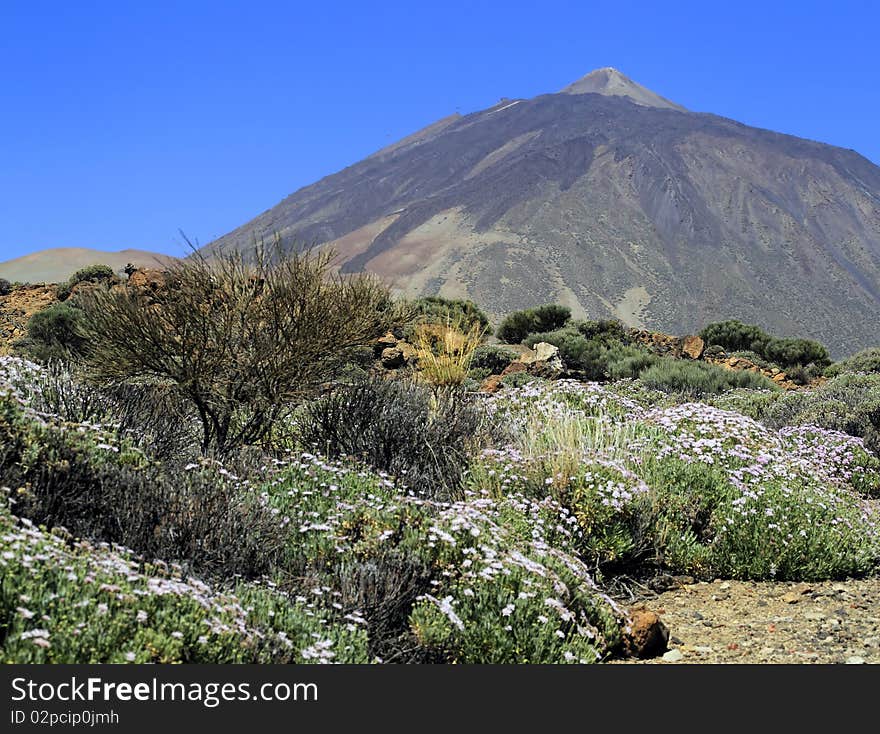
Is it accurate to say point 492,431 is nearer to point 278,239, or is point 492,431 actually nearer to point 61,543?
point 278,239

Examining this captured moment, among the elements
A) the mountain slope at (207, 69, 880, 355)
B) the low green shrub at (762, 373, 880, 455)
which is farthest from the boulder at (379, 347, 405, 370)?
the mountain slope at (207, 69, 880, 355)

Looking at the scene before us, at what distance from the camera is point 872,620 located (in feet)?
20.1

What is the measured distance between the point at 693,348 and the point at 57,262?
13260 cm

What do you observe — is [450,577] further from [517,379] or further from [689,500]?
[517,379]

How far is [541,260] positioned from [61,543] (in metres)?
136

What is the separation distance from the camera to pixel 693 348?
1035 inches

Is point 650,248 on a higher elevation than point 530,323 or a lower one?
higher

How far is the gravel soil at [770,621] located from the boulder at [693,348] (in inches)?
750

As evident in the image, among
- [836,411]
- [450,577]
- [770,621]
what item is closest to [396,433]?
[450,577]

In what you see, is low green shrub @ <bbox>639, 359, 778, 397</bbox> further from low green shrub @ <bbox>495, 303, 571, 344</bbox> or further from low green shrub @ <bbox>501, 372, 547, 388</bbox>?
low green shrub @ <bbox>495, 303, 571, 344</bbox>

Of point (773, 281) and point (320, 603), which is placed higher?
point (773, 281)

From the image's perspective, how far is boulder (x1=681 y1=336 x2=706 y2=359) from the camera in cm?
2588

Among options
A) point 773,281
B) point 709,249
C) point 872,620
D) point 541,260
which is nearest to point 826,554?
point 872,620

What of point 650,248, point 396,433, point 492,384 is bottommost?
point 396,433
